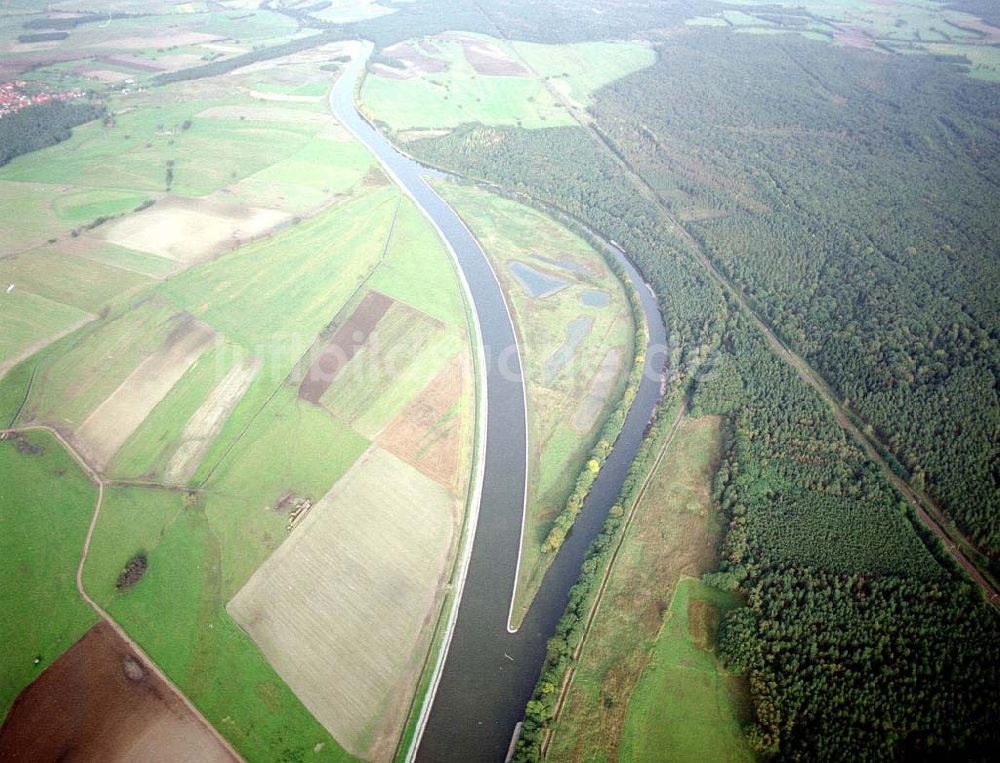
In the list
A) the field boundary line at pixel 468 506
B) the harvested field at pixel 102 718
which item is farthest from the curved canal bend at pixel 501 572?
the harvested field at pixel 102 718

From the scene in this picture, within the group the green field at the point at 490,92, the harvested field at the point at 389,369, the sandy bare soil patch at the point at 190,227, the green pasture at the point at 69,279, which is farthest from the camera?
the green field at the point at 490,92

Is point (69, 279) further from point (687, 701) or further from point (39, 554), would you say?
point (687, 701)

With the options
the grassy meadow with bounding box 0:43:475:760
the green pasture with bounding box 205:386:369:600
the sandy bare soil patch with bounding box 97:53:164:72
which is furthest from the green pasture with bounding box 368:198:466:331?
the sandy bare soil patch with bounding box 97:53:164:72

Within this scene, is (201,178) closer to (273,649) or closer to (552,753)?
(273,649)

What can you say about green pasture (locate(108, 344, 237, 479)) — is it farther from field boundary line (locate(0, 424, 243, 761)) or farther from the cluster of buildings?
the cluster of buildings

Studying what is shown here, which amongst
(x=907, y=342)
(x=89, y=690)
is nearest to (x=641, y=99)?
(x=907, y=342)

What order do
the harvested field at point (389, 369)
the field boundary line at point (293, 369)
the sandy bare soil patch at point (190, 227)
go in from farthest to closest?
1. the sandy bare soil patch at point (190, 227)
2. the harvested field at point (389, 369)
3. the field boundary line at point (293, 369)

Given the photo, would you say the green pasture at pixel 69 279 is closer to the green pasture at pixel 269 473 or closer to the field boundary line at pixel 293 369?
the field boundary line at pixel 293 369
